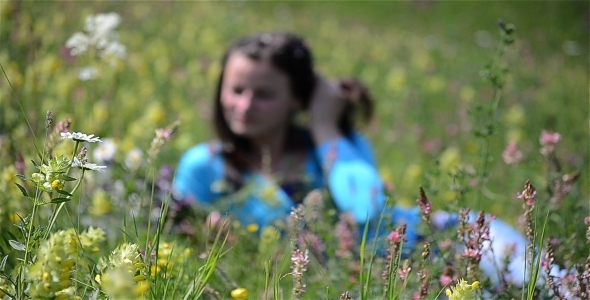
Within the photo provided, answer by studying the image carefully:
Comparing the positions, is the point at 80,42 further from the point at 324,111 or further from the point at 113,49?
the point at 324,111

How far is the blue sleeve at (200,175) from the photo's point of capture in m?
2.69

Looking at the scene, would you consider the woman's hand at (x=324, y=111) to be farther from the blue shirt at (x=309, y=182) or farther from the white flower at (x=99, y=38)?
the white flower at (x=99, y=38)

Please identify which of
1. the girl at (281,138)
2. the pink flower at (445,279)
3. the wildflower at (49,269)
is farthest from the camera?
the girl at (281,138)

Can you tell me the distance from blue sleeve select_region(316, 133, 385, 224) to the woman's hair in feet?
0.63

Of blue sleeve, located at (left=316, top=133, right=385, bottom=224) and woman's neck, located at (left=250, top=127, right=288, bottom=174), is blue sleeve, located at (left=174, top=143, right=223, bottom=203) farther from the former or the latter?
blue sleeve, located at (left=316, top=133, right=385, bottom=224)

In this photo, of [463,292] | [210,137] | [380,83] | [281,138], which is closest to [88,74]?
[281,138]

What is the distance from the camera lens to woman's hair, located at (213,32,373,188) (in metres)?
2.60

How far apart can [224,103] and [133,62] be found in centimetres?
215

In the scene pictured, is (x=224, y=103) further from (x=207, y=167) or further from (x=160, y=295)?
(x=160, y=295)

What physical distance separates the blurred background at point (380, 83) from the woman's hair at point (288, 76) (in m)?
0.25

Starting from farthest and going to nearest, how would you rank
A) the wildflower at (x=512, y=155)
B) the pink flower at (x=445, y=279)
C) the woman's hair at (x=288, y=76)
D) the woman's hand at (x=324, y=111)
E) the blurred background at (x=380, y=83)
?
the woman's hand at (x=324, y=111)
the woman's hair at (x=288, y=76)
the blurred background at (x=380, y=83)
the wildflower at (x=512, y=155)
the pink flower at (x=445, y=279)

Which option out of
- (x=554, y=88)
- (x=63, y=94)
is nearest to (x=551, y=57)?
(x=554, y=88)

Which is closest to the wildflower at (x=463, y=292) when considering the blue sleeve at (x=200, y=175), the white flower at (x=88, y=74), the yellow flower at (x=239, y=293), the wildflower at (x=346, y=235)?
the yellow flower at (x=239, y=293)

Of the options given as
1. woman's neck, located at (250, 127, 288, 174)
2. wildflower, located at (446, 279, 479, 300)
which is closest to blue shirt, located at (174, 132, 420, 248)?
woman's neck, located at (250, 127, 288, 174)
